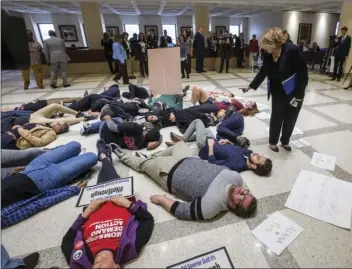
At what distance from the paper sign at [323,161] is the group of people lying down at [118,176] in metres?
0.62

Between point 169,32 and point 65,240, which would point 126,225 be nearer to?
point 65,240

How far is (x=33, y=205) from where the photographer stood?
165cm

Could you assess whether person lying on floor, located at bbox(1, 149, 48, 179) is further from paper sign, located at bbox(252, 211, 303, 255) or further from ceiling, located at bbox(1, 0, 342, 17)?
ceiling, located at bbox(1, 0, 342, 17)

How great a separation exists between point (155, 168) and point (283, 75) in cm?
150

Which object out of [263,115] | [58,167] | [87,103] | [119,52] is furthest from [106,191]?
[119,52]

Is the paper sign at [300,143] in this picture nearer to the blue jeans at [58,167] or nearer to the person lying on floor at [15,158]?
the blue jeans at [58,167]

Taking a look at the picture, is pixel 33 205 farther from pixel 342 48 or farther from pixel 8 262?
pixel 342 48

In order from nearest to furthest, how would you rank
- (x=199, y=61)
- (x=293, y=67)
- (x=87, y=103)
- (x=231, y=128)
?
(x=293, y=67)
(x=231, y=128)
(x=87, y=103)
(x=199, y=61)

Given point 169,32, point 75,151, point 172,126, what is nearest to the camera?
point 75,151

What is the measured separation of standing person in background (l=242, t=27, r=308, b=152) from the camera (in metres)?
1.96

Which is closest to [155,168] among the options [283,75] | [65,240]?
[65,240]

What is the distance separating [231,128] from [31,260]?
7.52 feet

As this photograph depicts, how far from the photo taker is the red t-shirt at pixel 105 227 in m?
1.21

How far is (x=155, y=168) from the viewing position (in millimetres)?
1894
